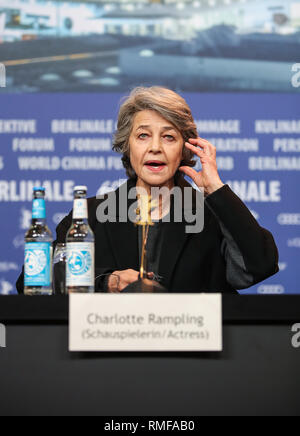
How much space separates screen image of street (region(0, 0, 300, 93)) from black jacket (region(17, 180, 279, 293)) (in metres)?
1.29

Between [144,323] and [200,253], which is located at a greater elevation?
[200,253]

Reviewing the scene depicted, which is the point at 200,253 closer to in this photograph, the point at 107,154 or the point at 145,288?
the point at 145,288

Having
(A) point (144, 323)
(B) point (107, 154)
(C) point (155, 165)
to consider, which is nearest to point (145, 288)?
(A) point (144, 323)

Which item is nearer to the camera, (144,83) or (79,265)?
(79,265)

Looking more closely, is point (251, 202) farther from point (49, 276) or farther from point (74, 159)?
point (49, 276)

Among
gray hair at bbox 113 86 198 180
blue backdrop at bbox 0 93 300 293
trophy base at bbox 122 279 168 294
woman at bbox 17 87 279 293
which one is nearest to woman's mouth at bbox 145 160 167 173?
woman at bbox 17 87 279 293

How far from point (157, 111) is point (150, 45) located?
1.39 metres

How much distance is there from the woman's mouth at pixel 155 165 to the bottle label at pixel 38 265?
0.71 meters

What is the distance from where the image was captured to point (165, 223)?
2012mm

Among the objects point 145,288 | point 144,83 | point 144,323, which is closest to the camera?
point 144,323

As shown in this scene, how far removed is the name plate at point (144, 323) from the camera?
111 cm

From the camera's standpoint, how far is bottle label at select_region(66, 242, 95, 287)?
1.25m

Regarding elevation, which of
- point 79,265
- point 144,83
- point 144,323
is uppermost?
point 144,83

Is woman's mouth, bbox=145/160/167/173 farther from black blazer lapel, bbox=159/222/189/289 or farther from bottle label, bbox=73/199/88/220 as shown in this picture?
bottle label, bbox=73/199/88/220
